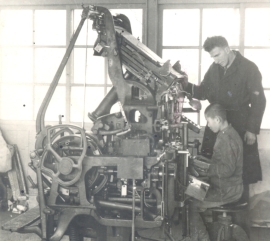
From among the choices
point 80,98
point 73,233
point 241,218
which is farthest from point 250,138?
point 80,98

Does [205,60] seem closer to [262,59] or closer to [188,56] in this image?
[188,56]

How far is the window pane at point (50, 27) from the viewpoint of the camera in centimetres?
482

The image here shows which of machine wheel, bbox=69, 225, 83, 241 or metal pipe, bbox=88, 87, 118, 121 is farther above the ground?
metal pipe, bbox=88, 87, 118, 121

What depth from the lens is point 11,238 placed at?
3.90m

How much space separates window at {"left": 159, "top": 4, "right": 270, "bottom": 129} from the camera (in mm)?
4441

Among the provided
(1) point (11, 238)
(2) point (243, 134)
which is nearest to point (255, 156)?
(2) point (243, 134)

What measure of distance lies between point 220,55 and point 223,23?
34.8 inches

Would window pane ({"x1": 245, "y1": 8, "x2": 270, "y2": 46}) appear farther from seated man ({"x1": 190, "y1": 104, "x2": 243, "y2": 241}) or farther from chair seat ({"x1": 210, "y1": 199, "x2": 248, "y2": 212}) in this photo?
chair seat ({"x1": 210, "y1": 199, "x2": 248, "y2": 212})

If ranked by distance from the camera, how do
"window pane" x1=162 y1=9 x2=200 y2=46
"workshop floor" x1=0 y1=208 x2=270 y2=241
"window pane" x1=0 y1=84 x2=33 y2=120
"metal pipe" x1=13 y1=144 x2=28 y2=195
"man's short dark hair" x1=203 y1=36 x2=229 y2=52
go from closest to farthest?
"man's short dark hair" x1=203 y1=36 x2=229 y2=52
"workshop floor" x1=0 y1=208 x2=270 y2=241
"window pane" x1=162 y1=9 x2=200 y2=46
"metal pipe" x1=13 y1=144 x2=28 y2=195
"window pane" x1=0 y1=84 x2=33 y2=120

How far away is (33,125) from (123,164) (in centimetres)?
240

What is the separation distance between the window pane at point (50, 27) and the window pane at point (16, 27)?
108 millimetres

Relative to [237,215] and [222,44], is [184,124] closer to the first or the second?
[237,215]

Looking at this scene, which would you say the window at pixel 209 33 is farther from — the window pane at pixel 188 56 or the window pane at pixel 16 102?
the window pane at pixel 16 102

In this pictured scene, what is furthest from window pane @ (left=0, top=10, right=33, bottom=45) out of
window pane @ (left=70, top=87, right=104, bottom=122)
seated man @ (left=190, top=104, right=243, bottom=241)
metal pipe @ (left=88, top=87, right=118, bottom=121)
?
seated man @ (left=190, top=104, right=243, bottom=241)
